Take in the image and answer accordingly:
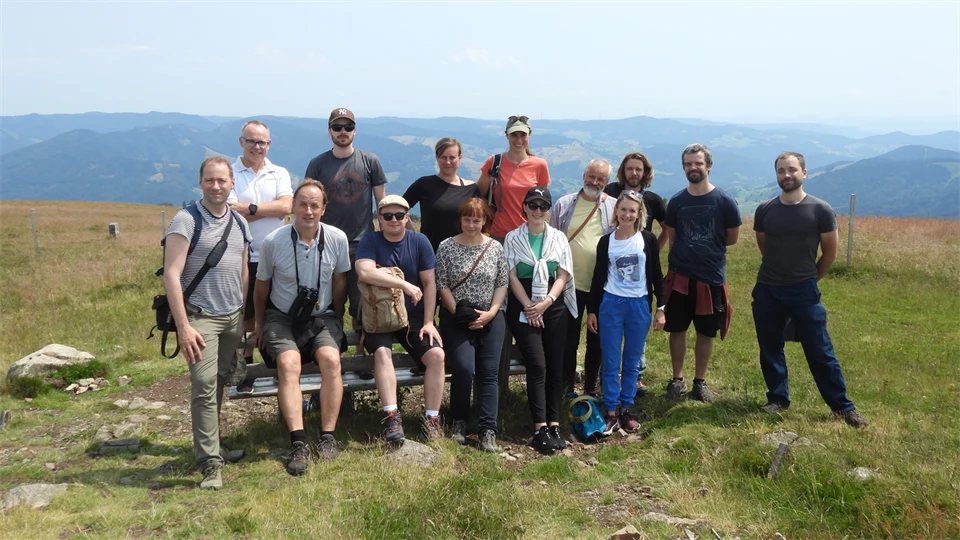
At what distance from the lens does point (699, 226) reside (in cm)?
644

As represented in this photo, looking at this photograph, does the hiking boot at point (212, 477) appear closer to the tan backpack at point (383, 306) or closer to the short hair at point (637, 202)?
the tan backpack at point (383, 306)

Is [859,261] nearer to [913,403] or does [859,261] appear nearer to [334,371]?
[913,403]

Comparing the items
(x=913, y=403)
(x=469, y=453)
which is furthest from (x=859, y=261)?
(x=469, y=453)

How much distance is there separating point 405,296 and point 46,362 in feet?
17.0

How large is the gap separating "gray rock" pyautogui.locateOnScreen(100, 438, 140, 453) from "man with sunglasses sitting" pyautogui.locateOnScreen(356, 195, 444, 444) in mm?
2398

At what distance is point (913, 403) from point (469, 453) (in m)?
4.70

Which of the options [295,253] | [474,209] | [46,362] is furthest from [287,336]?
[46,362]

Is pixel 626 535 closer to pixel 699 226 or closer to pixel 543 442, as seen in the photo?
pixel 543 442

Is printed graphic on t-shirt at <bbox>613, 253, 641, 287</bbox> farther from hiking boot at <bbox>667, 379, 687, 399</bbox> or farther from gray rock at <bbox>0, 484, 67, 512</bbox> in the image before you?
gray rock at <bbox>0, 484, 67, 512</bbox>

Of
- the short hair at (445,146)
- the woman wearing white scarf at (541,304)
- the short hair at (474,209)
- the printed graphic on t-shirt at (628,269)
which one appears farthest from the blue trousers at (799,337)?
the short hair at (445,146)

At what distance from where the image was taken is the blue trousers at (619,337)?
6148mm

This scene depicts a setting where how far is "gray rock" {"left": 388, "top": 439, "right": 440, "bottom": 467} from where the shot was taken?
5.19 metres

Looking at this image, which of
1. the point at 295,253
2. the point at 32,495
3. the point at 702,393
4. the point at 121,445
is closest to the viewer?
the point at 32,495

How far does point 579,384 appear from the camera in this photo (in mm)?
7750
